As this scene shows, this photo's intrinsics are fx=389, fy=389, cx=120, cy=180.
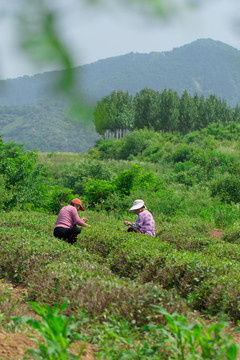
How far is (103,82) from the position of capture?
1025 millimetres

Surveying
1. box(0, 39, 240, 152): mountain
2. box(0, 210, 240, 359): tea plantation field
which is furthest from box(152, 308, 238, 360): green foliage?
box(0, 39, 240, 152): mountain

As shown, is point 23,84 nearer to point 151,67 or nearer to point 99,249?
point 151,67

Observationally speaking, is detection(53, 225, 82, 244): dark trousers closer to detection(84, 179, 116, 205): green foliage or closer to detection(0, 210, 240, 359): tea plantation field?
detection(0, 210, 240, 359): tea plantation field

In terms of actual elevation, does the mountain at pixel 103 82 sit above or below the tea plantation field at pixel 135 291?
above

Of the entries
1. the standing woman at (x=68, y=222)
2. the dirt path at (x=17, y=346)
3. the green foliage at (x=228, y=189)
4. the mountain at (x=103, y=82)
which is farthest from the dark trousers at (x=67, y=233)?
the green foliage at (x=228, y=189)

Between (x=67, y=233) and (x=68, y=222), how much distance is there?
0.24 m

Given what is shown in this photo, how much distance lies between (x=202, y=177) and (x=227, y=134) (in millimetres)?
14638

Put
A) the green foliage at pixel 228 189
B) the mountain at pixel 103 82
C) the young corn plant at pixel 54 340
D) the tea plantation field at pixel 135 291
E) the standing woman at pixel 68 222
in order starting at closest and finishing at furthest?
the mountain at pixel 103 82 → the young corn plant at pixel 54 340 → the tea plantation field at pixel 135 291 → the standing woman at pixel 68 222 → the green foliage at pixel 228 189

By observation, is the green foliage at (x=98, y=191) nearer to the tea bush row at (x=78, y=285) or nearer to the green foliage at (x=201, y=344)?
the tea bush row at (x=78, y=285)

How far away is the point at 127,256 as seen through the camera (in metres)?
5.37

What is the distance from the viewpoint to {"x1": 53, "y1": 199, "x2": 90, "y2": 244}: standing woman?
681 centimetres

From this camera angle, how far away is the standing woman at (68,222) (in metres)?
6.81

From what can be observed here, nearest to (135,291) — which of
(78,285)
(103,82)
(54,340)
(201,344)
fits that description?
(78,285)

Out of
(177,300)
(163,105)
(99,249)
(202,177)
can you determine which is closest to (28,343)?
(177,300)
